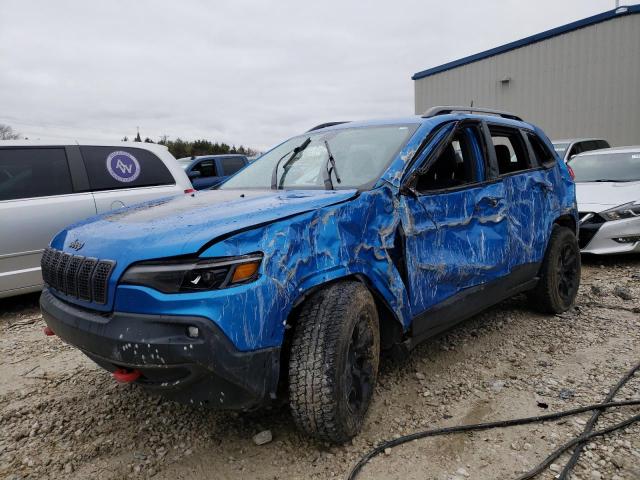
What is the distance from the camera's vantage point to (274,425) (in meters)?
2.62

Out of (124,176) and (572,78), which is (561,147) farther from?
(124,176)

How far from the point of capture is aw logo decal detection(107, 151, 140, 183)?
5.23 metres

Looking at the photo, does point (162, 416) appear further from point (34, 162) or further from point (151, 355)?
point (34, 162)

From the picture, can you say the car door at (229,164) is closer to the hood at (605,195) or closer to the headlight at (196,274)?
the hood at (605,195)

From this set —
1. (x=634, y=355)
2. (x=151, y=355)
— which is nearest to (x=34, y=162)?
(x=151, y=355)

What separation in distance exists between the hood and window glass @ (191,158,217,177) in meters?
7.82

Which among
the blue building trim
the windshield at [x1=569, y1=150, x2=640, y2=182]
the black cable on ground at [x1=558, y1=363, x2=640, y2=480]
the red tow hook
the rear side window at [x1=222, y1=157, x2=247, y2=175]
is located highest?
the blue building trim

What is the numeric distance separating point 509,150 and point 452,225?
4.52 feet

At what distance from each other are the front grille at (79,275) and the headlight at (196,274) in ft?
0.70

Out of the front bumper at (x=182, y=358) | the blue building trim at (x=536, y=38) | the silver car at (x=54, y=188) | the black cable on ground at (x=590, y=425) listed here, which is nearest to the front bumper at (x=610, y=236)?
the black cable on ground at (x=590, y=425)

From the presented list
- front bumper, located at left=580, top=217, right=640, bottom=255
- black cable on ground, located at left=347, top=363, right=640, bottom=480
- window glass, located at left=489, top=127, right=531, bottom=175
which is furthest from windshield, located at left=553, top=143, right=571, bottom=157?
black cable on ground, located at left=347, top=363, right=640, bottom=480

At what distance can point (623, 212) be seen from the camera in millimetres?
5953

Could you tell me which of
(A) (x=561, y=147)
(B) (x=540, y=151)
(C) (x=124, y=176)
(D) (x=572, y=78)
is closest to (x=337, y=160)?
(B) (x=540, y=151)

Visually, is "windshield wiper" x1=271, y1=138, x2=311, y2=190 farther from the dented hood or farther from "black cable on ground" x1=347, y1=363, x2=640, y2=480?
"black cable on ground" x1=347, y1=363, x2=640, y2=480
